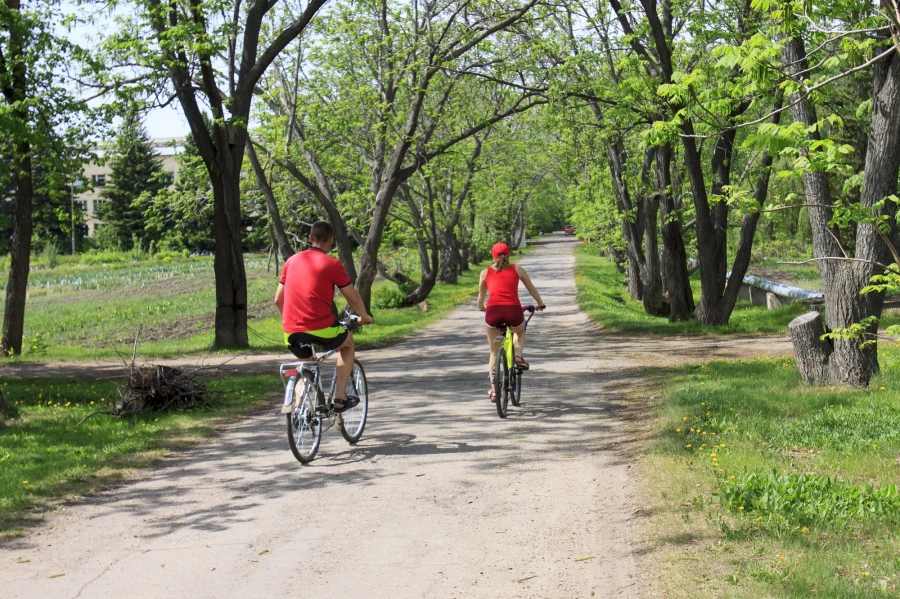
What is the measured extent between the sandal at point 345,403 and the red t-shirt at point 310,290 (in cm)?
73

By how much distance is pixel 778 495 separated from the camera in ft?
19.4

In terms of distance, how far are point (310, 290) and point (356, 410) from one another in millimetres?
1529

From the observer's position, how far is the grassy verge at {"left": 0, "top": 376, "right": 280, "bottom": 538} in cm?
746

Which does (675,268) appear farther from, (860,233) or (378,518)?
(378,518)

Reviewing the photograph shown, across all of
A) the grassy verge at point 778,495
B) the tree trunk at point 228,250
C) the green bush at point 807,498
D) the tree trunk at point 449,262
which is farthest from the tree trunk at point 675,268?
the tree trunk at point 449,262

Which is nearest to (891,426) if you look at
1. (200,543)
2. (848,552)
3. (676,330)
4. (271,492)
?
(848,552)

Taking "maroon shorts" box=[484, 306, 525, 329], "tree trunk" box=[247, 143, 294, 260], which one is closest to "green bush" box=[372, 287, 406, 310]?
"tree trunk" box=[247, 143, 294, 260]

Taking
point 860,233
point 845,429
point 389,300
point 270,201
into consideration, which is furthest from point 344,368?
point 389,300

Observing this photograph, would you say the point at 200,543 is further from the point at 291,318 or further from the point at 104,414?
the point at 104,414

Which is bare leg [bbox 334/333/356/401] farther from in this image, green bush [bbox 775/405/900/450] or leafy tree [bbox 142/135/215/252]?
leafy tree [bbox 142/135/215/252]

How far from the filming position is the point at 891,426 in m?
7.84

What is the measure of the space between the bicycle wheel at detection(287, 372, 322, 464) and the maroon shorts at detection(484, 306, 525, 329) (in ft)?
9.22

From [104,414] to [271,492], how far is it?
4512mm

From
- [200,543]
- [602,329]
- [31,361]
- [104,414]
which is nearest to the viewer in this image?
[200,543]
